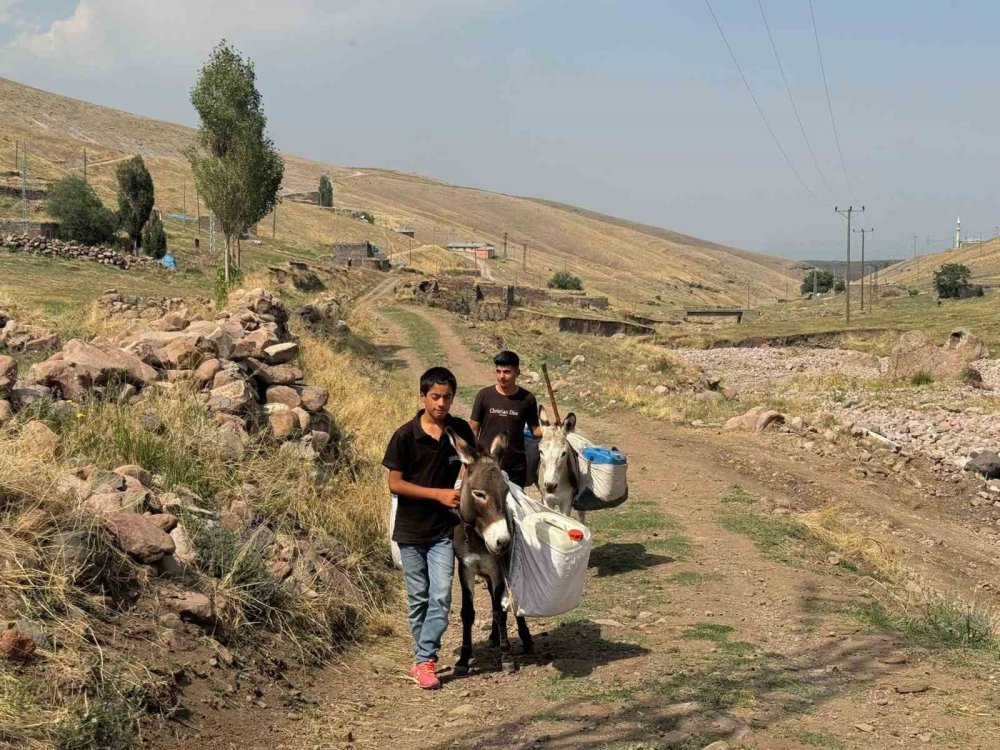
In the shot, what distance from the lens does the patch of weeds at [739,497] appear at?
13109 mm

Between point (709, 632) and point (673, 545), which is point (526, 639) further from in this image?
point (673, 545)

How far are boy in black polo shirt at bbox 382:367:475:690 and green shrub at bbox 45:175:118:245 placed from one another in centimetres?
4834

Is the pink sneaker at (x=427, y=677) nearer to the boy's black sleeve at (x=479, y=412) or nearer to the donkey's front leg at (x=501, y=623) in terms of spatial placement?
the donkey's front leg at (x=501, y=623)

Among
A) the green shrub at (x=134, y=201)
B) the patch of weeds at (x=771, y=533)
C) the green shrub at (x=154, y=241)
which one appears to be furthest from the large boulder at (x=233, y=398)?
the green shrub at (x=134, y=201)

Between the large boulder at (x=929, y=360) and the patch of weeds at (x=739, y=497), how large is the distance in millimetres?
17022

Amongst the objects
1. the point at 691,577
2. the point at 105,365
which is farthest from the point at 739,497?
the point at 105,365

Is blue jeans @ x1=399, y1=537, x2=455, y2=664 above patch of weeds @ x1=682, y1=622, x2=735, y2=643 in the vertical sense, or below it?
above

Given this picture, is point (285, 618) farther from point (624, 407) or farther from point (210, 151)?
point (210, 151)

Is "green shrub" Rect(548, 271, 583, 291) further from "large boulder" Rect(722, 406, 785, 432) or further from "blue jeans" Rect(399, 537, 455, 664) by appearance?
"blue jeans" Rect(399, 537, 455, 664)

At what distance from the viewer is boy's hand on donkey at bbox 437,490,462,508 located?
579 centimetres

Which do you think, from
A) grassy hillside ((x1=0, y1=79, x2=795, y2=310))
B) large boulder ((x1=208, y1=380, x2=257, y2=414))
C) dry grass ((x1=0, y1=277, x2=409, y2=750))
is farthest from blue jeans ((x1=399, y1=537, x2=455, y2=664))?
grassy hillside ((x1=0, y1=79, x2=795, y2=310))

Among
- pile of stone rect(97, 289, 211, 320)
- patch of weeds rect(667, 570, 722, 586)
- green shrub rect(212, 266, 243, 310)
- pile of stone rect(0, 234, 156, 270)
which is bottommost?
patch of weeds rect(667, 570, 722, 586)

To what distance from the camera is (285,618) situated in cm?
664

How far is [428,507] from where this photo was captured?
593 centimetres
